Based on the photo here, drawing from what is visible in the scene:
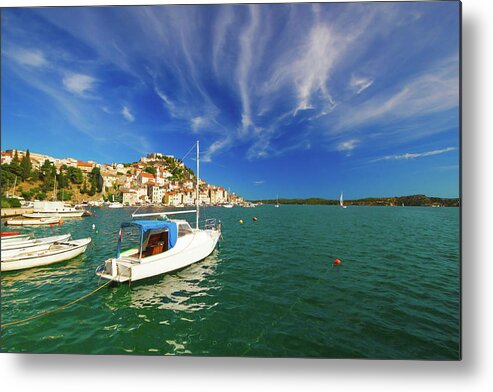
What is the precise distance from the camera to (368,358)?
2.53 m

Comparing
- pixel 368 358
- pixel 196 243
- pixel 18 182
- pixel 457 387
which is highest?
pixel 18 182

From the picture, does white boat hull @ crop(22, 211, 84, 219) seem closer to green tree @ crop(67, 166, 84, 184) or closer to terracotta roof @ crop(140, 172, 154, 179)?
green tree @ crop(67, 166, 84, 184)

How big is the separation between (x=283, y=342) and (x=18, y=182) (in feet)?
107

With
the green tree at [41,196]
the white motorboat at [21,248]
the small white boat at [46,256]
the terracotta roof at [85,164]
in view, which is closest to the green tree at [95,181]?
the terracotta roof at [85,164]

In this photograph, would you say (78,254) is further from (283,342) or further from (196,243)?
(283,342)

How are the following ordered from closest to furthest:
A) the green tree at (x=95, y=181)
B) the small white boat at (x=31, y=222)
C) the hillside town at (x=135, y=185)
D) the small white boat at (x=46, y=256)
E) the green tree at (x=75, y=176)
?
the small white boat at (x=46, y=256) < the small white boat at (x=31, y=222) < the green tree at (x=75, y=176) < the green tree at (x=95, y=181) < the hillside town at (x=135, y=185)

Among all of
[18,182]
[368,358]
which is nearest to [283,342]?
[368,358]

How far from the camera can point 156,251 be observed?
6.01m

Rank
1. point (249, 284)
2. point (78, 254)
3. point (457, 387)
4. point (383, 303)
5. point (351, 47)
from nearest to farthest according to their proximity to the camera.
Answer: point (457, 387) < point (351, 47) < point (383, 303) < point (249, 284) < point (78, 254)

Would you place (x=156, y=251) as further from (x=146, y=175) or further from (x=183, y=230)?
(x=146, y=175)

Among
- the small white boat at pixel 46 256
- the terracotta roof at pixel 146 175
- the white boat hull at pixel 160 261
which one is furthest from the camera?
the terracotta roof at pixel 146 175

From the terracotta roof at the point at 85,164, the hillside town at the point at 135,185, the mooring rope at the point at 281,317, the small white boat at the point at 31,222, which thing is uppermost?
the terracotta roof at the point at 85,164

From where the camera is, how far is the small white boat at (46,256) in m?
5.96

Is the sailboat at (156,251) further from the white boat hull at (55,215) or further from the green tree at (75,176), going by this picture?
the green tree at (75,176)
